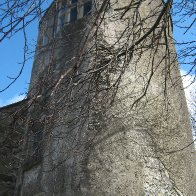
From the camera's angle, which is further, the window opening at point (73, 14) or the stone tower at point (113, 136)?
the window opening at point (73, 14)

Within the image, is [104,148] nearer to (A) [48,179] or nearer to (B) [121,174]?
(B) [121,174]

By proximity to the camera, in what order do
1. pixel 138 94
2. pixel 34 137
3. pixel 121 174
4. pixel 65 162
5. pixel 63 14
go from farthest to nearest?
1. pixel 63 14
2. pixel 34 137
3. pixel 138 94
4. pixel 65 162
5. pixel 121 174

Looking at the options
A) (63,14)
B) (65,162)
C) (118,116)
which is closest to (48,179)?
(65,162)

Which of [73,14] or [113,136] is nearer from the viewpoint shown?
[113,136]

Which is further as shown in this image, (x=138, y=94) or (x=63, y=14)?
(x=63, y=14)

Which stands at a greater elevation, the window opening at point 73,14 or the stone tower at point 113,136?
the window opening at point 73,14

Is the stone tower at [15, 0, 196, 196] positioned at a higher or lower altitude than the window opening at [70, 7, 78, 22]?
lower

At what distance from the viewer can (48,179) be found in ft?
18.1

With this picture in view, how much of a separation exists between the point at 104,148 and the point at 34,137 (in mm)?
2145

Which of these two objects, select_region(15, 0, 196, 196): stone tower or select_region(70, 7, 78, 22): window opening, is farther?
select_region(70, 7, 78, 22): window opening

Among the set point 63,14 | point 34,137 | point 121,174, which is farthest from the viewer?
point 63,14

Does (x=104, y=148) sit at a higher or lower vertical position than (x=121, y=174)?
higher

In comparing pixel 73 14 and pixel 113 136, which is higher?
pixel 73 14

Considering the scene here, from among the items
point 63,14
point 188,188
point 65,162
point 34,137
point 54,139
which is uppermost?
point 63,14
